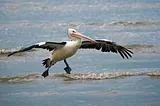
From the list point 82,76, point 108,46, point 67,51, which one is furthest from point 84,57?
point 67,51

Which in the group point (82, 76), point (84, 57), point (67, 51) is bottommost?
point (82, 76)

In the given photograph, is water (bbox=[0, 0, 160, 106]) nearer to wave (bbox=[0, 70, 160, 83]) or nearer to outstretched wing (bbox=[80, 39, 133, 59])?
wave (bbox=[0, 70, 160, 83])

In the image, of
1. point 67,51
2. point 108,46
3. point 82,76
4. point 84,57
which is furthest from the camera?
point 84,57

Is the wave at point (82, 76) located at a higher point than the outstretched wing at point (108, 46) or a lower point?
lower

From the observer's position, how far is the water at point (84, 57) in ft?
42.4

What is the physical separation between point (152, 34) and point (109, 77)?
453 cm

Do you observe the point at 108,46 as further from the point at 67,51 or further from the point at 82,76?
the point at 82,76

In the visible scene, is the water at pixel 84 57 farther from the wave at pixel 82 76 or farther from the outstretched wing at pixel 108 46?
the outstretched wing at pixel 108 46

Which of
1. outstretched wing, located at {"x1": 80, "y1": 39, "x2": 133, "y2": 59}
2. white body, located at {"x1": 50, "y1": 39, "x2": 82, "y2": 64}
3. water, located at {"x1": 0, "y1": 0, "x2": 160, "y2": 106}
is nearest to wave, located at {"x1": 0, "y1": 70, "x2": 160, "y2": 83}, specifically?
water, located at {"x1": 0, "y1": 0, "x2": 160, "y2": 106}

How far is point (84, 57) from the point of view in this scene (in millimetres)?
16203

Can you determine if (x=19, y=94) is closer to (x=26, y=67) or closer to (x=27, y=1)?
(x=26, y=67)

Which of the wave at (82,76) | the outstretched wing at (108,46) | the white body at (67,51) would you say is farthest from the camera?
the wave at (82,76)

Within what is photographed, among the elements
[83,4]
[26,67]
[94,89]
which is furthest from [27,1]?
[94,89]

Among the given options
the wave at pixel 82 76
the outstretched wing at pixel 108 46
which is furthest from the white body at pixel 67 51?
the wave at pixel 82 76
